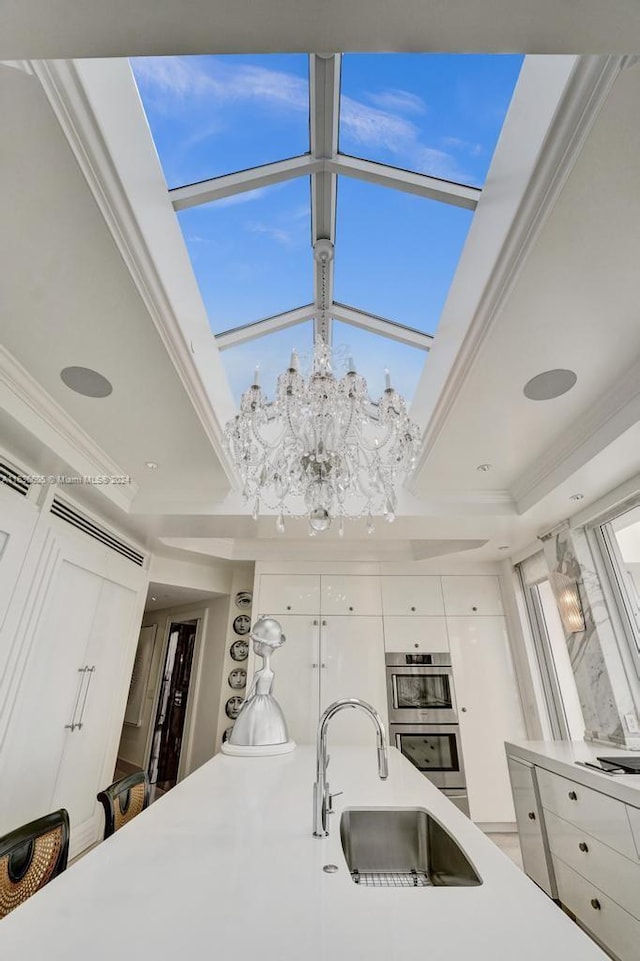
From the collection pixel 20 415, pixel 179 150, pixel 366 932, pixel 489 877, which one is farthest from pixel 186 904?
pixel 179 150

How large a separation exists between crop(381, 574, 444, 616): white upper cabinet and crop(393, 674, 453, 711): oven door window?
57cm

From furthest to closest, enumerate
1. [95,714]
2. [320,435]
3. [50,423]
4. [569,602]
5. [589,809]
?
[95,714] < [569,602] < [50,423] < [589,809] < [320,435]

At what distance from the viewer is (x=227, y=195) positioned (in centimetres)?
193

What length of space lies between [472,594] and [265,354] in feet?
10.0

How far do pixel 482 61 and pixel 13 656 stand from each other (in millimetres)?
3508

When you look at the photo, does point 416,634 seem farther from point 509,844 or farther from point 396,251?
point 396,251

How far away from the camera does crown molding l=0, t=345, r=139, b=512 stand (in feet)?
6.08

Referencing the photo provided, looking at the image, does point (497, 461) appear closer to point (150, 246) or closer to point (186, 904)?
point (150, 246)

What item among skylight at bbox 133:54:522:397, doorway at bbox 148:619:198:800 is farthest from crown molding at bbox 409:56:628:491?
doorway at bbox 148:619:198:800

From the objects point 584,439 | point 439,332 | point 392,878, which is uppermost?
point 439,332

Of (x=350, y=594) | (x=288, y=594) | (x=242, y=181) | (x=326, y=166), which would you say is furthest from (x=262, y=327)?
(x=350, y=594)

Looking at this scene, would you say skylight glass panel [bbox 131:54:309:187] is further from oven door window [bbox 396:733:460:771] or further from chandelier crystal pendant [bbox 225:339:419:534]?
oven door window [bbox 396:733:460:771]

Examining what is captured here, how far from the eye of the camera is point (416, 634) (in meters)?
3.98

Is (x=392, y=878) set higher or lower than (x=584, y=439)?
lower
